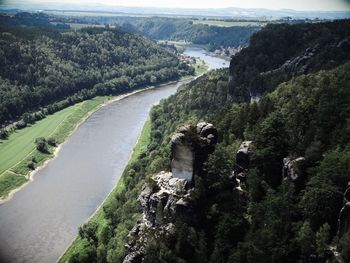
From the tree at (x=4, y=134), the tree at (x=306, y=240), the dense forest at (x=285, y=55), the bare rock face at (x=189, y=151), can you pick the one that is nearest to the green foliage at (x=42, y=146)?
the tree at (x=4, y=134)

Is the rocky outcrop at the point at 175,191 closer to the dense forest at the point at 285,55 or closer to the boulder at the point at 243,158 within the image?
the boulder at the point at 243,158

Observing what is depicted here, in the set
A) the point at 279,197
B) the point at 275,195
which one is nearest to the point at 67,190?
the point at 275,195

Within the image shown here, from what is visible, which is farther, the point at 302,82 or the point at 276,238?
the point at 302,82

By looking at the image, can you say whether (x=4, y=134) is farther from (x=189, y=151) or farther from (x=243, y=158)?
(x=243, y=158)

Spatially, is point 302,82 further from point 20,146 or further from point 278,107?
point 20,146

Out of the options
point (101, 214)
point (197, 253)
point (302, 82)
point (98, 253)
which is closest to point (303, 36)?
point (302, 82)

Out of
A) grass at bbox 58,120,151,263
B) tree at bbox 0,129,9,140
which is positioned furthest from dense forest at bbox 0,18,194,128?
grass at bbox 58,120,151,263

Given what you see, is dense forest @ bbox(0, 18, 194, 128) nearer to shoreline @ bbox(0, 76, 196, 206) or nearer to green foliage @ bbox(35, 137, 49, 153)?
shoreline @ bbox(0, 76, 196, 206)
